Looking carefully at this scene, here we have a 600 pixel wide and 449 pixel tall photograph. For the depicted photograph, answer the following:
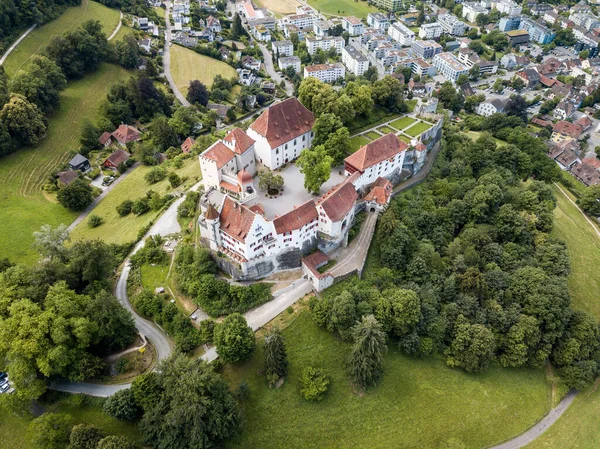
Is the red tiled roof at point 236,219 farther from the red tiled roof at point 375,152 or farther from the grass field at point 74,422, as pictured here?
the grass field at point 74,422

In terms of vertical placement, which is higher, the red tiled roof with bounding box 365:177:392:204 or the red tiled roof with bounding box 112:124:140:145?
the red tiled roof with bounding box 365:177:392:204

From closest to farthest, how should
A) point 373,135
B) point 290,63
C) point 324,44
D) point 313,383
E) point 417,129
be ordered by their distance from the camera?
point 313,383 < point 373,135 < point 417,129 < point 290,63 < point 324,44

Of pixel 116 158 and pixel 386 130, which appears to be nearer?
pixel 386 130

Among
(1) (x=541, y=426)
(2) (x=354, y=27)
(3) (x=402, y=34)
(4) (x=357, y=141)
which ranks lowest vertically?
(1) (x=541, y=426)

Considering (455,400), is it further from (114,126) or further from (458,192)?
(114,126)

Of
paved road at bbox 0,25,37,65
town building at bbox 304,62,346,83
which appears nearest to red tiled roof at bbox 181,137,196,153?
paved road at bbox 0,25,37,65

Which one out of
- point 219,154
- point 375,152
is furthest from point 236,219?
point 375,152

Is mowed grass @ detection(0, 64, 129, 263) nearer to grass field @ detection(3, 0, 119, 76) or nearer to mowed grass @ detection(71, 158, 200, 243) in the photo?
mowed grass @ detection(71, 158, 200, 243)

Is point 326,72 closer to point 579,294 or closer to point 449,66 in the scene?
point 449,66
